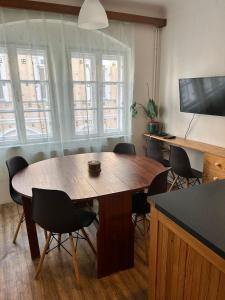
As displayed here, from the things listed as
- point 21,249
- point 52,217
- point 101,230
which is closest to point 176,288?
point 101,230

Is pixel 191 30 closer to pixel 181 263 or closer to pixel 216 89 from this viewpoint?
pixel 216 89

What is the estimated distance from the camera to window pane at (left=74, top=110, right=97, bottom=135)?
3.51 m

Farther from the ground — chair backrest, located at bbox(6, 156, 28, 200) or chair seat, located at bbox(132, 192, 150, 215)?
chair backrest, located at bbox(6, 156, 28, 200)

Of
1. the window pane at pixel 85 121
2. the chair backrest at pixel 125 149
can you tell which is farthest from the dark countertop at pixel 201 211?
the window pane at pixel 85 121

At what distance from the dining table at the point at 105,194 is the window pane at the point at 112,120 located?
5.09 ft

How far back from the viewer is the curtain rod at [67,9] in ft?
9.23

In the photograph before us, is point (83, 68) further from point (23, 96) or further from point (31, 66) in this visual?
point (23, 96)

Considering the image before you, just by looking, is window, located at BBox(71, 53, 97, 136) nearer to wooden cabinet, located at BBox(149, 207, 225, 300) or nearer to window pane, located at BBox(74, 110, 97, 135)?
window pane, located at BBox(74, 110, 97, 135)

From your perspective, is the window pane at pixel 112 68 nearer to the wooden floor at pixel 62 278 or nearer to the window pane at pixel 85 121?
the window pane at pixel 85 121

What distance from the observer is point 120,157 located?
2795mm

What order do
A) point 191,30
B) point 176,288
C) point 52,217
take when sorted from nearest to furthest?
point 176,288 → point 52,217 → point 191,30

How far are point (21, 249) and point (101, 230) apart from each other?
3.34 ft

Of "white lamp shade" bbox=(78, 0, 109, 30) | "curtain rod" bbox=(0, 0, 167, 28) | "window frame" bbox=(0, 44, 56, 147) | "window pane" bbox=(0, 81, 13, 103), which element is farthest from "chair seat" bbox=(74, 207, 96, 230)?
"curtain rod" bbox=(0, 0, 167, 28)

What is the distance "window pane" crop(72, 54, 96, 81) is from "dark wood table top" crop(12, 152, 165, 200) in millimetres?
1369
